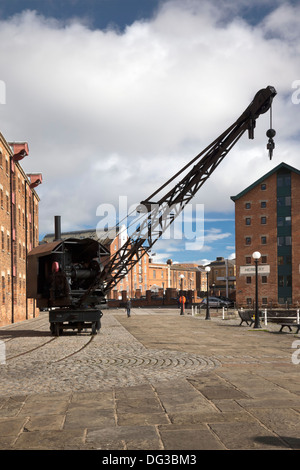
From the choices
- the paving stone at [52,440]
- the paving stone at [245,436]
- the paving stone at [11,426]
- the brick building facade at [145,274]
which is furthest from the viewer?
the brick building facade at [145,274]

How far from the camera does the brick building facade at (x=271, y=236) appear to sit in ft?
183

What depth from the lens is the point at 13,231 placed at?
32562 millimetres

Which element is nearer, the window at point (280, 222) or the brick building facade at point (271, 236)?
the brick building facade at point (271, 236)

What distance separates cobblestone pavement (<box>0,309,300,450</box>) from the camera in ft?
16.1

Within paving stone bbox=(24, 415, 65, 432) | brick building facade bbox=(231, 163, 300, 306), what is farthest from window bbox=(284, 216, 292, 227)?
paving stone bbox=(24, 415, 65, 432)

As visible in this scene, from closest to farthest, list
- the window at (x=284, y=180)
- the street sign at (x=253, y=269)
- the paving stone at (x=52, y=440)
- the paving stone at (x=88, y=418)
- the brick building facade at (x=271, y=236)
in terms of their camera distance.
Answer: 1. the paving stone at (x=52, y=440)
2. the paving stone at (x=88, y=418)
3. the brick building facade at (x=271, y=236)
4. the street sign at (x=253, y=269)
5. the window at (x=284, y=180)

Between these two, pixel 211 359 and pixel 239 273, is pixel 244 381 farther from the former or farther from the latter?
pixel 239 273

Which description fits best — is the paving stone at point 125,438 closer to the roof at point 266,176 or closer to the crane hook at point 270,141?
the crane hook at point 270,141

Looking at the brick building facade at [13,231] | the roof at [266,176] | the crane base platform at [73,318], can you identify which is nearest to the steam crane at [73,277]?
the crane base platform at [73,318]

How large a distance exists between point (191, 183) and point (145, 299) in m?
50.0

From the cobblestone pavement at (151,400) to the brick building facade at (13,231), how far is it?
1811 centimetres

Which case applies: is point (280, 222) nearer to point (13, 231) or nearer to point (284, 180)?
point (284, 180)

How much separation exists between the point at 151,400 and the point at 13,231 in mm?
27652

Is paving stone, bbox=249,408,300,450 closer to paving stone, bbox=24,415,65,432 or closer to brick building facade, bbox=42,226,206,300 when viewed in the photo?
paving stone, bbox=24,415,65,432
